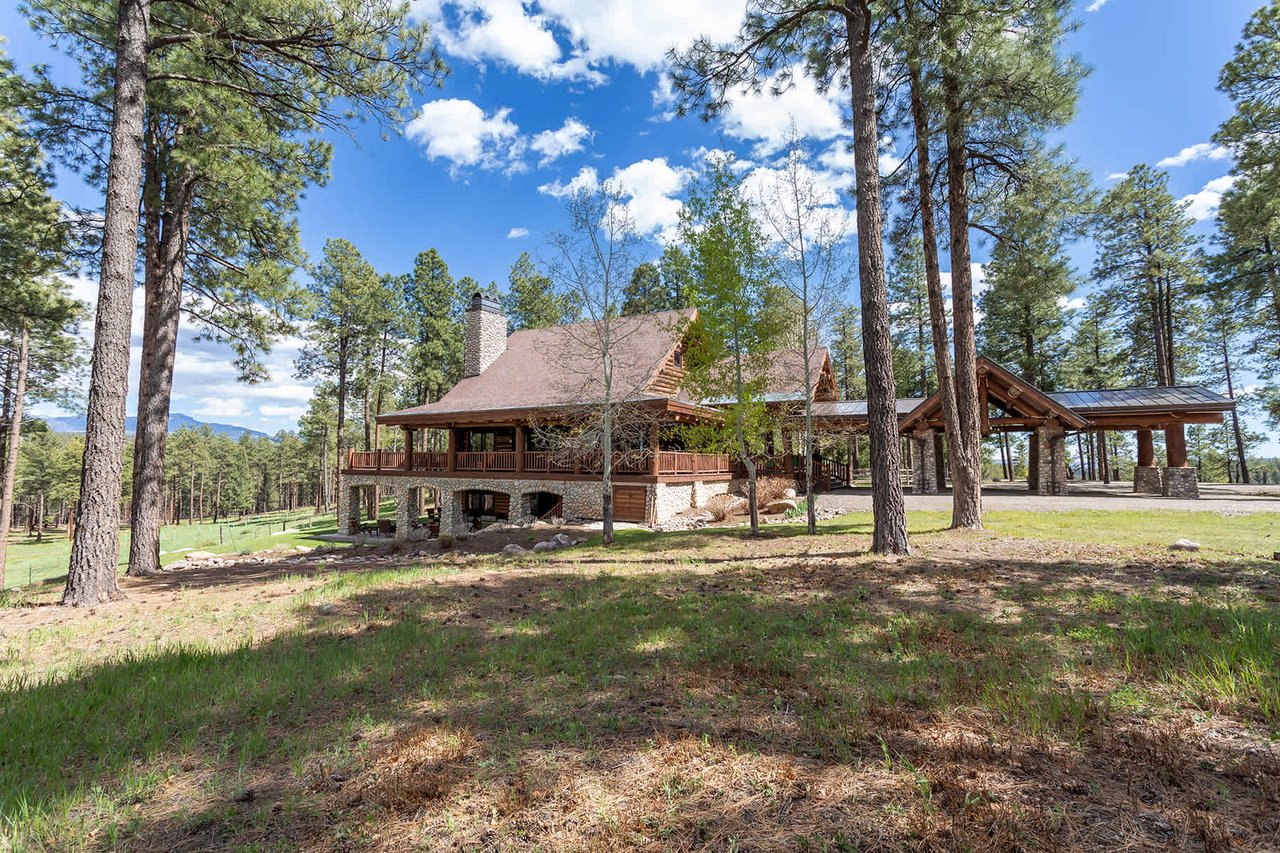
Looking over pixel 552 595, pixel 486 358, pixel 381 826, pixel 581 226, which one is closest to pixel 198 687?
pixel 381 826

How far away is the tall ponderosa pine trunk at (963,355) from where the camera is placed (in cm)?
1033

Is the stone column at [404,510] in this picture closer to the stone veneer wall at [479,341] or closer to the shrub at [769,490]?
the stone veneer wall at [479,341]

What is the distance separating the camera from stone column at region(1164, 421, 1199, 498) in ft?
53.8

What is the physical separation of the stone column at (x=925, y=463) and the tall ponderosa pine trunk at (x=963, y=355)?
1116 cm

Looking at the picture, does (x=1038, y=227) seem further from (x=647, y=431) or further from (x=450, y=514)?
(x=450, y=514)

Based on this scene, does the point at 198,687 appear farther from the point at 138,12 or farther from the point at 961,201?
the point at 961,201

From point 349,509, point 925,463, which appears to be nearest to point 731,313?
point 925,463

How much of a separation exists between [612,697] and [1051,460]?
854 inches

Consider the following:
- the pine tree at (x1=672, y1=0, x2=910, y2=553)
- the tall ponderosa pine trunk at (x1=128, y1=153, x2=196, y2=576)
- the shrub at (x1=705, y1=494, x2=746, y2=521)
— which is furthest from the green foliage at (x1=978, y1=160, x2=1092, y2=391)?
the tall ponderosa pine trunk at (x1=128, y1=153, x2=196, y2=576)

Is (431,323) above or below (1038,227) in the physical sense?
above

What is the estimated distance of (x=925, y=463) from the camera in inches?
829

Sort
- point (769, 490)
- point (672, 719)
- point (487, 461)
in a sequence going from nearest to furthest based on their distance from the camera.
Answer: point (672, 719) < point (769, 490) < point (487, 461)

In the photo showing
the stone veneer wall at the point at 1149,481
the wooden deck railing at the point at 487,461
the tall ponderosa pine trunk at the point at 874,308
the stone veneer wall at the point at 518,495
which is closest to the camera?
the tall ponderosa pine trunk at the point at 874,308

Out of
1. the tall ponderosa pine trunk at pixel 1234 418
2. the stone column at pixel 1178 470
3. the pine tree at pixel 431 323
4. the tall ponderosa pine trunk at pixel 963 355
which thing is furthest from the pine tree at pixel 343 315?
the tall ponderosa pine trunk at pixel 1234 418
